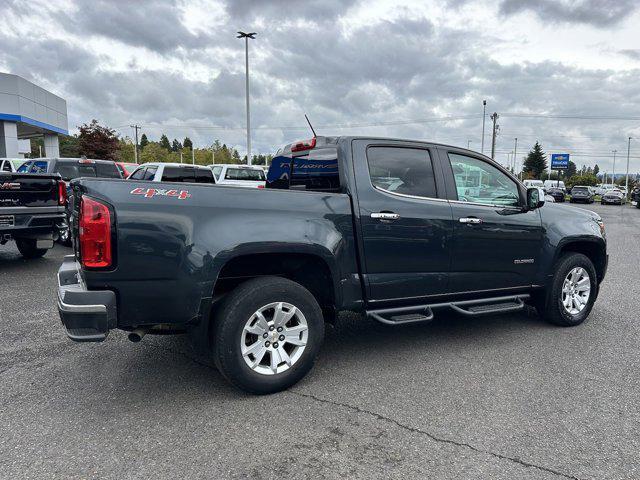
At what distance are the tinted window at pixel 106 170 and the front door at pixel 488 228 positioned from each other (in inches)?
401

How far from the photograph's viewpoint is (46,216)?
7.68 m

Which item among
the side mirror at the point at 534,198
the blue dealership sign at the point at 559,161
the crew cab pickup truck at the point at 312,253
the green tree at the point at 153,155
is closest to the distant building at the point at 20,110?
the crew cab pickup truck at the point at 312,253

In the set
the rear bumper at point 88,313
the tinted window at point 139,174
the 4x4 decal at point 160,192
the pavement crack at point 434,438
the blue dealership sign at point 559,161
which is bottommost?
the pavement crack at point 434,438

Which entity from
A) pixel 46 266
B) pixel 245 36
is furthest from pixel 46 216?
pixel 245 36

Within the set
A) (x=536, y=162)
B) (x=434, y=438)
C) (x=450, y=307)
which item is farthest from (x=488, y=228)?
(x=536, y=162)

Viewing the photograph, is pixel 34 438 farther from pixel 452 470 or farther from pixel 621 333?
pixel 621 333

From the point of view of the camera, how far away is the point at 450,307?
4422 mm

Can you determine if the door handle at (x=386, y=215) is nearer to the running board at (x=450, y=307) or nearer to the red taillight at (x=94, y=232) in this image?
the running board at (x=450, y=307)

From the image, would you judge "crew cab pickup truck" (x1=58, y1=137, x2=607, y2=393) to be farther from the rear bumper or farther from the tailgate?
the tailgate

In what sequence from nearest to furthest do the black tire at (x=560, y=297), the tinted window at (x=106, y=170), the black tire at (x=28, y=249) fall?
the black tire at (x=560, y=297), the black tire at (x=28, y=249), the tinted window at (x=106, y=170)

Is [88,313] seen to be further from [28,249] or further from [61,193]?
[28,249]

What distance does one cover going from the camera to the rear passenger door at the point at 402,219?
392 cm

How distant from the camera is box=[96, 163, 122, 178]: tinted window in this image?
39.7 feet

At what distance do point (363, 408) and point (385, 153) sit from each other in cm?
215
